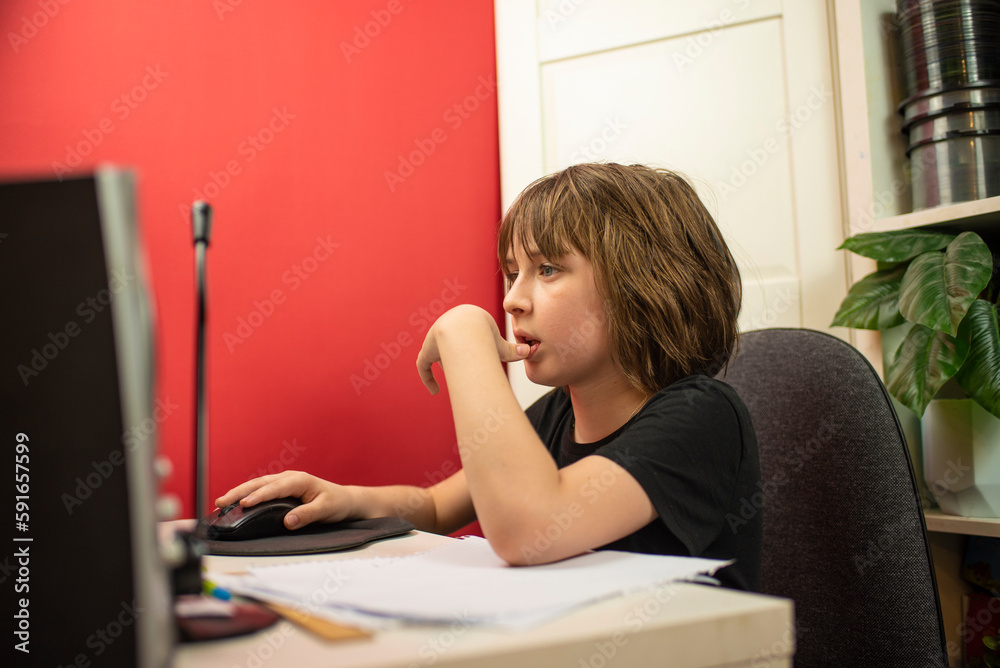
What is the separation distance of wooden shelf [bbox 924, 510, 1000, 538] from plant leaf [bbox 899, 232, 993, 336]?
0.35m

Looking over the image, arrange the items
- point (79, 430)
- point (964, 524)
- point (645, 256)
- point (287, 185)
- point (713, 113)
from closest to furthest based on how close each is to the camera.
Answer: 1. point (79, 430)
2. point (645, 256)
3. point (964, 524)
4. point (287, 185)
5. point (713, 113)

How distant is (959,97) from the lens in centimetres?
136

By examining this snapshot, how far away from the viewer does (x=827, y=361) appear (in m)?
0.93

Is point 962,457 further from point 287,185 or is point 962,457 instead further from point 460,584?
point 287,185

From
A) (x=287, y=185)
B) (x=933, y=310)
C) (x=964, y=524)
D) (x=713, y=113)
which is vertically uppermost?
(x=713, y=113)

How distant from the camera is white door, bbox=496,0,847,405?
1516 mm

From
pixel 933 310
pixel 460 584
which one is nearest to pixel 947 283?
pixel 933 310

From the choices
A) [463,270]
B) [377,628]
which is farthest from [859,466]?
[463,270]

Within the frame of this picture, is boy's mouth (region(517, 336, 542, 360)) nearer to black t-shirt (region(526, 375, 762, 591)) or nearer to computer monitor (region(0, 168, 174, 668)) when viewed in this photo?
black t-shirt (region(526, 375, 762, 591))

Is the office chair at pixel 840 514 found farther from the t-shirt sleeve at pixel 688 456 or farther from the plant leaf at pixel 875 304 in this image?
the plant leaf at pixel 875 304

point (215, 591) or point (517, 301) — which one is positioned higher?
point (517, 301)

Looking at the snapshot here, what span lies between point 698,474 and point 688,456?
21 millimetres

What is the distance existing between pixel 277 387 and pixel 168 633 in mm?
1154

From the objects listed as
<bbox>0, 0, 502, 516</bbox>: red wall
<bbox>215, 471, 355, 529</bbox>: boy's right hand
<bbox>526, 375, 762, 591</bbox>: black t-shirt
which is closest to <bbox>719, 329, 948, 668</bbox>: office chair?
<bbox>526, 375, 762, 591</bbox>: black t-shirt
